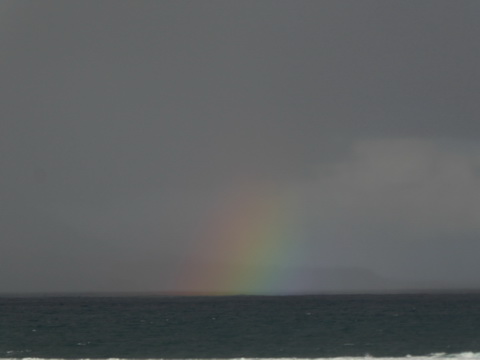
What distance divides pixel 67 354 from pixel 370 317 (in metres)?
37.0

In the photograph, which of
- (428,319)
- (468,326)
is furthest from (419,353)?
(428,319)

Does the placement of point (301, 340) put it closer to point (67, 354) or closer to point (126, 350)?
point (126, 350)

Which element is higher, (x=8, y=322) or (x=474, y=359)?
(x=8, y=322)

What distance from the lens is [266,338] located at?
1827 inches

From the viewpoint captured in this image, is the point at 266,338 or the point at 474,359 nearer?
the point at 474,359

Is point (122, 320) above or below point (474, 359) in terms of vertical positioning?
above

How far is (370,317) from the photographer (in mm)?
70500

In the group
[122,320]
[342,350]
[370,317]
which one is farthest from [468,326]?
[122,320]

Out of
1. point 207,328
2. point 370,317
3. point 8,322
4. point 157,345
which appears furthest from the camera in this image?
point 370,317

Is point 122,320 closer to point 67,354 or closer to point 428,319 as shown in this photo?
point 428,319

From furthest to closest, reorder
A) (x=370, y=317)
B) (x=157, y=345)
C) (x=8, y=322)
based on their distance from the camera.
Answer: (x=370, y=317), (x=8, y=322), (x=157, y=345)

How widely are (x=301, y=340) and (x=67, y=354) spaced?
12913 millimetres

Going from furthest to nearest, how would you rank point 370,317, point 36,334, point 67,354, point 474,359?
point 370,317
point 36,334
point 67,354
point 474,359

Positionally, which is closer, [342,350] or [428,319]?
[342,350]
